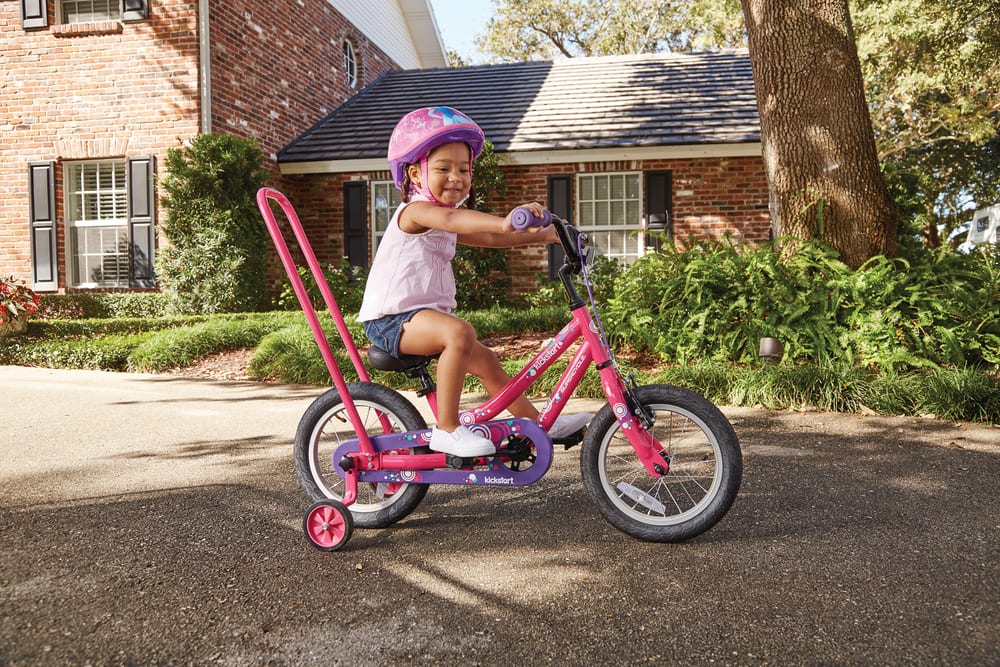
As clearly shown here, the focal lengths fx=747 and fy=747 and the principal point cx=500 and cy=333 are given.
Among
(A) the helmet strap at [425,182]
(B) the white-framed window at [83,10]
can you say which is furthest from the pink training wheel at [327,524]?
(B) the white-framed window at [83,10]

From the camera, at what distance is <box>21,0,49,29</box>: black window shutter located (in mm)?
11305

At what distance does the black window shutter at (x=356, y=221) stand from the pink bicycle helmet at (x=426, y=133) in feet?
32.6

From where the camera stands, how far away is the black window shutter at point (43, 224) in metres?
11.4

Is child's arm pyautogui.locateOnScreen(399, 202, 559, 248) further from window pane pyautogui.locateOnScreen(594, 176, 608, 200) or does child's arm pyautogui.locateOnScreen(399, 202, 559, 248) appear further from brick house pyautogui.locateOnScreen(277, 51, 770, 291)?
window pane pyautogui.locateOnScreen(594, 176, 608, 200)

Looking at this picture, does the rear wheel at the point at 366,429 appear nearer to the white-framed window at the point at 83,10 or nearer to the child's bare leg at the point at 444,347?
the child's bare leg at the point at 444,347

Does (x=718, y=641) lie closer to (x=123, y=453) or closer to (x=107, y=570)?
(x=107, y=570)

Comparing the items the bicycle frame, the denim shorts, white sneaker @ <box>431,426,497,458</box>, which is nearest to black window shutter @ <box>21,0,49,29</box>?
A: the bicycle frame

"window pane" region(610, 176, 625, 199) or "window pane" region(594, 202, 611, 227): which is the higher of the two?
"window pane" region(610, 176, 625, 199)

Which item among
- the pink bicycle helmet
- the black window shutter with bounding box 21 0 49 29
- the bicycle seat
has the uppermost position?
the black window shutter with bounding box 21 0 49 29

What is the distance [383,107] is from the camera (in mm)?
14414

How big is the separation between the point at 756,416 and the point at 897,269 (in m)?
2.50

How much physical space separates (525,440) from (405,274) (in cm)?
75

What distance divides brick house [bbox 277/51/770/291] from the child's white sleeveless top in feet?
28.1

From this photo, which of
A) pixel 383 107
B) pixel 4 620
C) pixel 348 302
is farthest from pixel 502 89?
pixel 4 620
